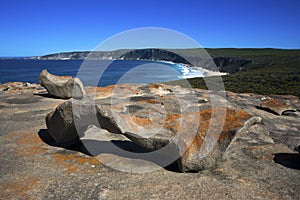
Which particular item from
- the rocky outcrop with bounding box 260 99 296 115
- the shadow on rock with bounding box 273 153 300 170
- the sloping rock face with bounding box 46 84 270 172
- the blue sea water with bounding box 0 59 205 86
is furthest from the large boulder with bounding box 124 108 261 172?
the blue sea water with bounding box 0 59 205 86

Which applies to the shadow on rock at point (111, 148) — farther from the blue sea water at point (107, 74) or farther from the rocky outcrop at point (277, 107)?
the blue sea water at point (107, 74)

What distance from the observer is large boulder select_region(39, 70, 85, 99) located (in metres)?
15.3

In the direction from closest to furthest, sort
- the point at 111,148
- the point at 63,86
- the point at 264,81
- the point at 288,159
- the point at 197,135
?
the point at 197,135 < the point at 288,159 < the point at 111,148 < the point at 63,86 < the point at 264,81

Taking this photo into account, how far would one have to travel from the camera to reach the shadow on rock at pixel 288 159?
6414mm

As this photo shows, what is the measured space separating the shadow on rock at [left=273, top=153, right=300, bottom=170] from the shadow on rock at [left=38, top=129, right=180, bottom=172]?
9.73 ft

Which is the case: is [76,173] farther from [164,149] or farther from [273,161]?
[273,161]

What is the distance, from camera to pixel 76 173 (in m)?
5.86

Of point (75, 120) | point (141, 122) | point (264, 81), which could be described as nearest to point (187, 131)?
point (141, 122)

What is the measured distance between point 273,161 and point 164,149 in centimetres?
305

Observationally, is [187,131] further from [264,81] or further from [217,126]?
[264,81]

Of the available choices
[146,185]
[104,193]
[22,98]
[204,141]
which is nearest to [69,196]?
[104,193]

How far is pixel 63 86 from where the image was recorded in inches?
625

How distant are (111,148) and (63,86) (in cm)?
997

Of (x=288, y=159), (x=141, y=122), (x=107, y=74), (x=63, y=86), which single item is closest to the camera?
(x=288, y=159)
